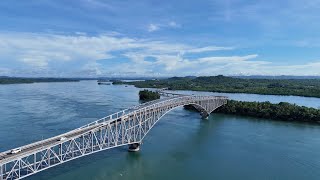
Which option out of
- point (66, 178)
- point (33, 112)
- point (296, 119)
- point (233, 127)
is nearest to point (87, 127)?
point (66, 178)

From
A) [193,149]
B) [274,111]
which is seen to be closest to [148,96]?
[274,111]

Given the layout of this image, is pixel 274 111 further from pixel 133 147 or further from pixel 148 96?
pixel 148 96

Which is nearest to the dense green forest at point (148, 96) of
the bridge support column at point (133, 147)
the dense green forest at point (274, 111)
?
the dense green forest at point (274, 111)

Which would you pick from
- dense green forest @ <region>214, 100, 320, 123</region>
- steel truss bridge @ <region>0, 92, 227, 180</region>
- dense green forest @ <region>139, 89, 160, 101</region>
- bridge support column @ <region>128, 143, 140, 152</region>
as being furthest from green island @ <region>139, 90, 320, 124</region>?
bridge support column @ <region>128, 143, 140, 152</region>

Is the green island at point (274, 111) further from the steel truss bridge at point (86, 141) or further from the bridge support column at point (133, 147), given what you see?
the bridge support column at point (133, 147)

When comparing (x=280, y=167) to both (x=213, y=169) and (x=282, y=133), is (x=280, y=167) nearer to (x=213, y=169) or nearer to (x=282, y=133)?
(x=213, y=169)

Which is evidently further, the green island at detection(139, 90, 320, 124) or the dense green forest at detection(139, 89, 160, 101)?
the dense green forest at detection(139, 89, 160, 101)

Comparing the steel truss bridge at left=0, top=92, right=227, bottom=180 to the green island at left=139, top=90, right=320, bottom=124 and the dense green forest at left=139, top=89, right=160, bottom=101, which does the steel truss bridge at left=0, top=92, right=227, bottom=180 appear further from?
the dense green forest at left=139, top=89, right=160, bottom=101
